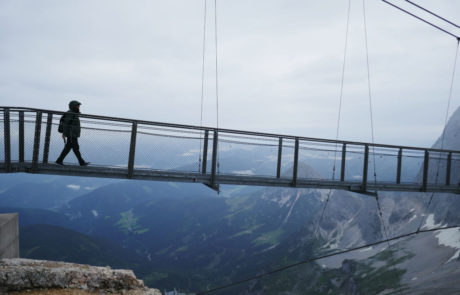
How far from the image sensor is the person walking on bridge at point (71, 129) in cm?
859

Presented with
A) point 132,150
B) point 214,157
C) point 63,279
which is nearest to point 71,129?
point 132,150

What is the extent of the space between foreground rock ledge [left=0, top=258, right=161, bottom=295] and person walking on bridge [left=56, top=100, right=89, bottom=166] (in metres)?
2.83

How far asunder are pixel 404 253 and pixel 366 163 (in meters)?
92.0

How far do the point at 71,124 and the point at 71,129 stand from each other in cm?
14

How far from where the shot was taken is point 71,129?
8.66 m

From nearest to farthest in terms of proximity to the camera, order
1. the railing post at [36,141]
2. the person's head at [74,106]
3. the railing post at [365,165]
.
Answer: the railing post at [36,141] < the person's head at [74,106] < the railing post at [365,165]

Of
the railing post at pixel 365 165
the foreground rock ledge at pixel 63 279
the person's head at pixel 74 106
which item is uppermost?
the person's head at pixel 74 106

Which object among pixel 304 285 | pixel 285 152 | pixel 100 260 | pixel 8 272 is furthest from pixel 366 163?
pixel 100 260

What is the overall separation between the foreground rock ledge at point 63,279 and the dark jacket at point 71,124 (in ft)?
11.2

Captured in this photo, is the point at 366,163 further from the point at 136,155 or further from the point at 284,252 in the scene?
the point at 284,252

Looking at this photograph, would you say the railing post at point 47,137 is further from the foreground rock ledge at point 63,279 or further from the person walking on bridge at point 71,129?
the foreground rock ledge at point 63,279

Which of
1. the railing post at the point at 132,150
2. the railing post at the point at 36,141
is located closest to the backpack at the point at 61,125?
the railing post at the point at 36,141

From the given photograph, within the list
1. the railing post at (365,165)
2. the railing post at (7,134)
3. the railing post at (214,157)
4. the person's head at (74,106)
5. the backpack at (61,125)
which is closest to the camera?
the railing post at (7,134)

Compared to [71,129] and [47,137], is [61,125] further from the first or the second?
[47,137]
